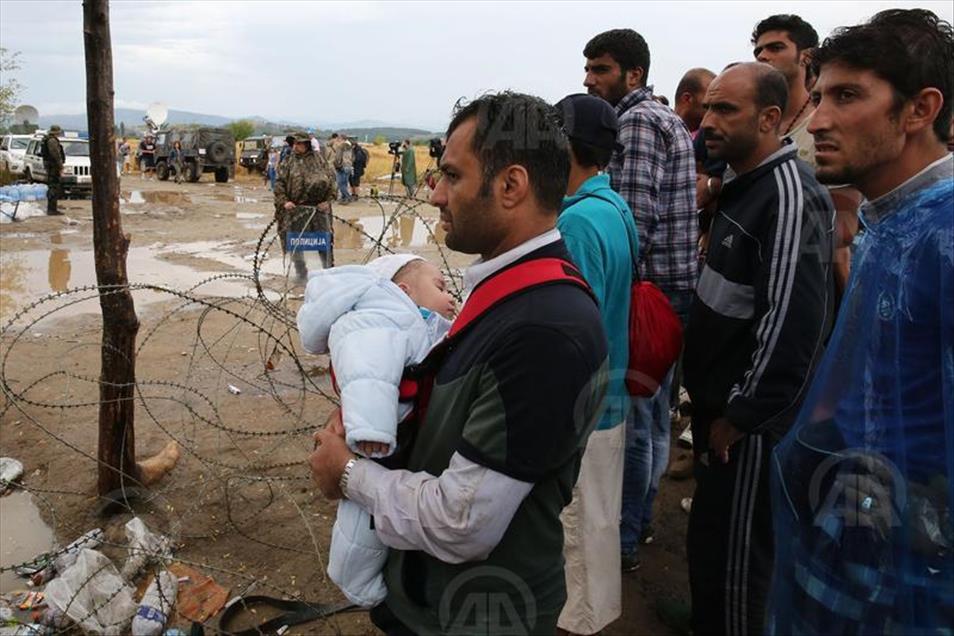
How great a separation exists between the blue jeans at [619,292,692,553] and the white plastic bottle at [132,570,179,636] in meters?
1.98

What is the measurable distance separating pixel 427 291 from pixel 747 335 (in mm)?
1178

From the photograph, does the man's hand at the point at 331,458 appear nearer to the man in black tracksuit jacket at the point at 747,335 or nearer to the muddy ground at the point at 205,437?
the muddy ground at the point at 205,437

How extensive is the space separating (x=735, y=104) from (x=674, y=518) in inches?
95.8

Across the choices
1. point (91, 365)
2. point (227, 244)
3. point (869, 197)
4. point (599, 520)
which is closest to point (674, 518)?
point (599, 520)

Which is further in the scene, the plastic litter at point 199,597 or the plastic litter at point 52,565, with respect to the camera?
the plastic litter at point 52,565

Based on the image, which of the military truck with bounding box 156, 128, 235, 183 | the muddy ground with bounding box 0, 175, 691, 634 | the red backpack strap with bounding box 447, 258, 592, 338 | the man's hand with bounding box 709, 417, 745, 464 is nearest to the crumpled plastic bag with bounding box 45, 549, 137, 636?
the muddy ground with bounding box 0, 175, 691, 634

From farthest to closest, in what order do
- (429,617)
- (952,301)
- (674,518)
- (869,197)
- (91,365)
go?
(91,365) < (674,518) < (869,197) < (429,617) < (952,301)

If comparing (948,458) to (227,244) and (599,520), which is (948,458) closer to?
(599,520)

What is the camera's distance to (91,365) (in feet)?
19.7

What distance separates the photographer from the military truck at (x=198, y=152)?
25.9 metres

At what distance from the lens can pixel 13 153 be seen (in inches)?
857

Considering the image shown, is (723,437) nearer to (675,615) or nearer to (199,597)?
(675,615)

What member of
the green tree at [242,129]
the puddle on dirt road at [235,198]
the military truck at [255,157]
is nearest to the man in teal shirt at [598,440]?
the puddle on dirt road at [235,198]

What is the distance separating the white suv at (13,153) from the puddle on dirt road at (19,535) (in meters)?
19.9
